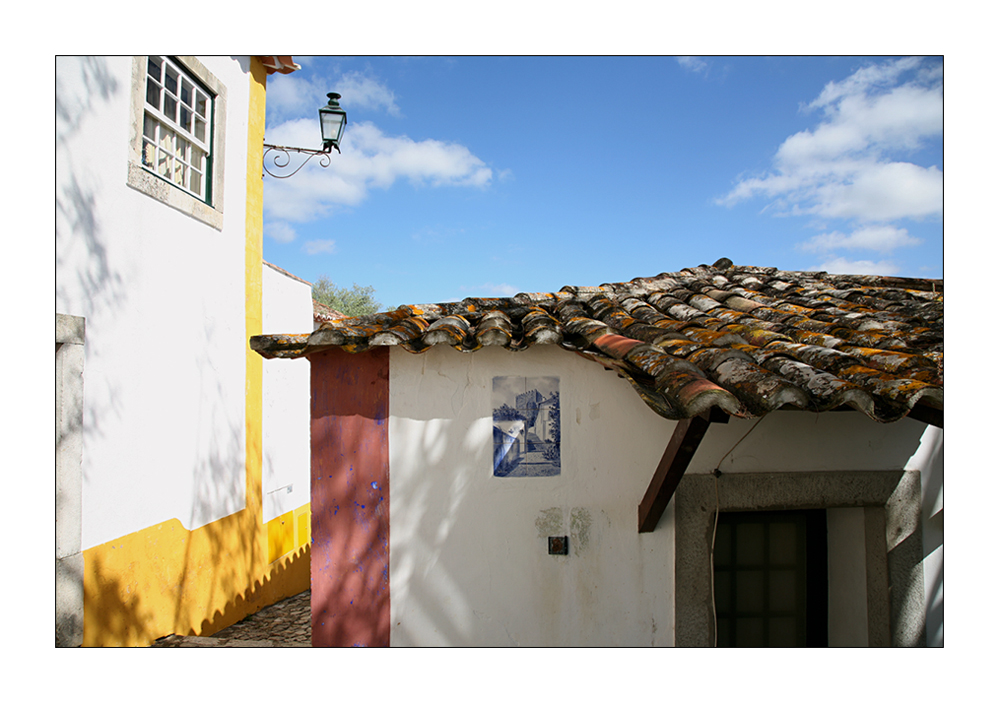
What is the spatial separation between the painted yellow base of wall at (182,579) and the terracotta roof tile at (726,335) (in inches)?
96.1

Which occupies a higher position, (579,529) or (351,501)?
(351,501)

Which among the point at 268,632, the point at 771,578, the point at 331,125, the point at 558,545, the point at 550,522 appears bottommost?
the point at 268,632

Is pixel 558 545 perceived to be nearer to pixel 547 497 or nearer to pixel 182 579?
pixel 547 497

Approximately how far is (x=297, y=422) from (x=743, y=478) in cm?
602

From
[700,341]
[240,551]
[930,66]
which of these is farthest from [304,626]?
[930,66]

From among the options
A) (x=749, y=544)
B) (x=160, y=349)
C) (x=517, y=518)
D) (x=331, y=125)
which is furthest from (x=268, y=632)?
(x=331, y=125)

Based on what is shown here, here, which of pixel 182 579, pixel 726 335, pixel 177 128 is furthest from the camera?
pixel 177 128

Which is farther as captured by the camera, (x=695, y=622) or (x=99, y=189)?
(x=99, y=189)

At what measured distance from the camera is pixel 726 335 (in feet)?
9.48

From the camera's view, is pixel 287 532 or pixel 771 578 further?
pixel 287 532

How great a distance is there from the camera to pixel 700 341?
2.75m

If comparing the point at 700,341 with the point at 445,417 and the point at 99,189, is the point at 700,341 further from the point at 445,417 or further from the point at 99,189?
the point at 99,189

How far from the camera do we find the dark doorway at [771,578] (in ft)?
11.3

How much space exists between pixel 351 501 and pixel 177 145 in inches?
162
